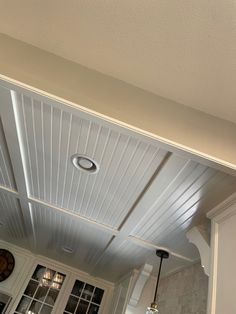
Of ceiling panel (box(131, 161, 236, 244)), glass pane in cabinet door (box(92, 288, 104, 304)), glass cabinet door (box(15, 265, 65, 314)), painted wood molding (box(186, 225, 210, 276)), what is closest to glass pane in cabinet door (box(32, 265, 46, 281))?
glass cabinet door (box(15, 265, 65, 314))

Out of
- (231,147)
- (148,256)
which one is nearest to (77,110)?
(231,147)

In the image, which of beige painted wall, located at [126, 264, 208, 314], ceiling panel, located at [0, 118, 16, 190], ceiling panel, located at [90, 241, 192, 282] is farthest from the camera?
ceiling panel, located at [90, 241, 192, 282]

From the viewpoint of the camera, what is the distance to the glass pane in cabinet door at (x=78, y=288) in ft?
13.1

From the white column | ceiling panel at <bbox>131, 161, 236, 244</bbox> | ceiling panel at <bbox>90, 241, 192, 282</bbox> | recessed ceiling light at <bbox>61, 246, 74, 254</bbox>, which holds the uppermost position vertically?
recessed ceiling light at <bbox>61, 246, 74, 254</bbox>

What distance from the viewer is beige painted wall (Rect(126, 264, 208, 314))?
208cm

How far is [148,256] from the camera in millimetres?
2676

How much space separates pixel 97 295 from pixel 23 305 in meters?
0.98

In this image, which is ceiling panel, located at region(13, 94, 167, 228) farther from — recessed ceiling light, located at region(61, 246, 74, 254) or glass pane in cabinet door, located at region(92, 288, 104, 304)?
glass pane in cabinet door, located at region(92, 288, 104, 304)

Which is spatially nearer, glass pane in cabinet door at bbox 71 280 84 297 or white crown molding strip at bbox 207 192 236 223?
white crown molding strip at bbox 207 192 236 223

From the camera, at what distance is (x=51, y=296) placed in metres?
3.90

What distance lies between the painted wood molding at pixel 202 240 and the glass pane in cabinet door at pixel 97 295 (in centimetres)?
271

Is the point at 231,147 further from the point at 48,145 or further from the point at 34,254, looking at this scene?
the point at 34,254

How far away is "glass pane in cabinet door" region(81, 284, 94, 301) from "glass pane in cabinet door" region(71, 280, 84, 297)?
0.19 feet

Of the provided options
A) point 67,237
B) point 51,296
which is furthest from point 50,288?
point 67,237
